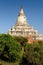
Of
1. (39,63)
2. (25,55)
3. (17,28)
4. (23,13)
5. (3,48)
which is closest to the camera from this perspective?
(39,63)

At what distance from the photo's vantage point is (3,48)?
111 feet

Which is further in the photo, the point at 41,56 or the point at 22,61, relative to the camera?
the point at 22,61

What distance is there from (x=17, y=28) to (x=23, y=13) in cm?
576

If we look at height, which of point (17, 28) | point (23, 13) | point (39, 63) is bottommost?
point (39, 63)

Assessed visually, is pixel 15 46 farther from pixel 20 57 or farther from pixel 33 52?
pixel 33 52

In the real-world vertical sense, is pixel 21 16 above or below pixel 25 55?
above

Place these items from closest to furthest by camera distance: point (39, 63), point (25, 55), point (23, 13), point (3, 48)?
point (39, 63) → point (25, 55) → point (3, 48) → point (23, 13)

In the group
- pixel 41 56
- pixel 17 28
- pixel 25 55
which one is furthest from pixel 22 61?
pixel 17 28

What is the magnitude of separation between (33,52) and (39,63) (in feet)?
6.17

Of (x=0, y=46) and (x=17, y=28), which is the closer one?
(x=0, y=46)

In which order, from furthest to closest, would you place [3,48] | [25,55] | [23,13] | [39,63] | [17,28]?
[23,13] → [17,28] → [3,48] → [25,55] → [39,63]

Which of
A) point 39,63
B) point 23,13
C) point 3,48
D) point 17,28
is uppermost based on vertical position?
point 23,13

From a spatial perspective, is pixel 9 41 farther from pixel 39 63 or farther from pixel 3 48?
pixel 39 63

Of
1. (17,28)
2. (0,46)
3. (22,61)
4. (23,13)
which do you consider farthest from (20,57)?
(23,13)
